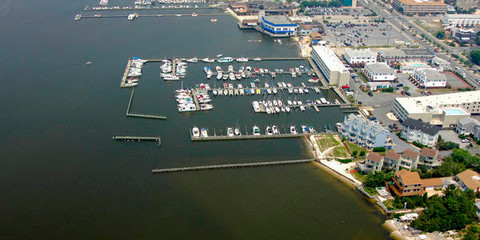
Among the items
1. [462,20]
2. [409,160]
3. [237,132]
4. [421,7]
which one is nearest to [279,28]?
[421,7]

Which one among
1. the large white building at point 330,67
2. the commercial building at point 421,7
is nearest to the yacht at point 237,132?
the large white building at point 330,67

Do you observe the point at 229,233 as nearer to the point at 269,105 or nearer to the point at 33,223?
the point at 33,223

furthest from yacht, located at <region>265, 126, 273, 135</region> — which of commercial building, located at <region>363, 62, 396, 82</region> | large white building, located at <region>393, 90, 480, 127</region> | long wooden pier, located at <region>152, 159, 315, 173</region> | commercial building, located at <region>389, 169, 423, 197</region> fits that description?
commercial building, located at <region>363, 62, 396, 82</region>

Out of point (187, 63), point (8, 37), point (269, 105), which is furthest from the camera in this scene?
point (8, 37)

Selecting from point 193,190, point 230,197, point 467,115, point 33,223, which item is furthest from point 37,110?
point 467,115

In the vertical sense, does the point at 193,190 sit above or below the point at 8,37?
below

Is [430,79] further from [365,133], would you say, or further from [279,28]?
[279,28]
